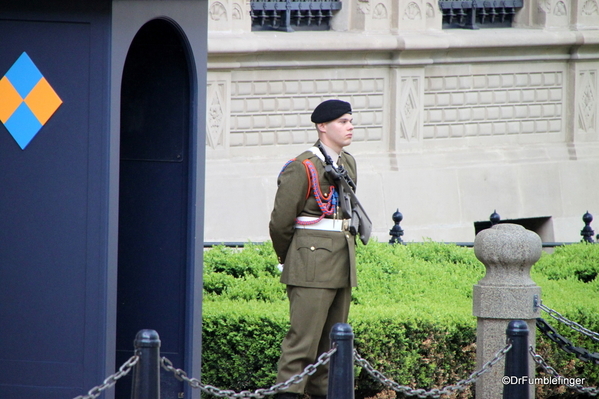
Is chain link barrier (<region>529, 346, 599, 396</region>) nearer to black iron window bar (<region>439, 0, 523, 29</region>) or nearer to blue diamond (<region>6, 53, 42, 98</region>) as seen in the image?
blue diamond (<region>6, 53, 42, 98</region>)

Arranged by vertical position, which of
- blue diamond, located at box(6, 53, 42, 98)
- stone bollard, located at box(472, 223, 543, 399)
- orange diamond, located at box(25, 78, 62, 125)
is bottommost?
stone bollard, located at box(472, 223, 543, 399)

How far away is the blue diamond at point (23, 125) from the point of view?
5.77 metres

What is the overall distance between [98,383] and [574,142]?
464 inches

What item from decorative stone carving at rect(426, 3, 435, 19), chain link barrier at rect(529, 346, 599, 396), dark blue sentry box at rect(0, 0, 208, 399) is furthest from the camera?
decorative stone carving at rect(426, 3, 435, 19)

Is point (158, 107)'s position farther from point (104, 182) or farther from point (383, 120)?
point (383, 120)

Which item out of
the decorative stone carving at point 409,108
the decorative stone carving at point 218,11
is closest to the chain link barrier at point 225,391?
the decorative stone carving at point 218,11

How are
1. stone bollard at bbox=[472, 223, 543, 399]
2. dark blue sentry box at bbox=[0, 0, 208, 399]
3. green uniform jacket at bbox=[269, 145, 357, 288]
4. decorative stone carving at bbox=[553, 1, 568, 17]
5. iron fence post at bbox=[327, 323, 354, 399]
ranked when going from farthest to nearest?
decorative stone carving at bbox=[553, 1, 568, 17] → stone bollard at bbox=[472, 223, 543, 399] → green uniform jacket at bbox=[269, 145, 357, 288] → dark blue sentry box at bbox=[0, 0, 208, 399] → iron fence post at bbox=[327, 323, 354, 399]

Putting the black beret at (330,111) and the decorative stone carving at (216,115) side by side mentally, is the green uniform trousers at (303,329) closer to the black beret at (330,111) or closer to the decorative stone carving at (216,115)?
the black beret at (330,111)

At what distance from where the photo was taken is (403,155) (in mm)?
14922

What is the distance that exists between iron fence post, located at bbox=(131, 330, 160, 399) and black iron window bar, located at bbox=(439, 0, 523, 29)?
436 inches

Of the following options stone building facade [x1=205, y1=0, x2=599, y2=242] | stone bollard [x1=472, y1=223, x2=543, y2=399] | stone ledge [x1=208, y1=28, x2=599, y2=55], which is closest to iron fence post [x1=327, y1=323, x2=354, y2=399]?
stone bollard [x1=472, y1=223, x2=543, y2=399]

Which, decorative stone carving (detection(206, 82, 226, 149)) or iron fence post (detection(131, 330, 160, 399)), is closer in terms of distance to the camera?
iron fence post (detection(131, 330, 160, 399))

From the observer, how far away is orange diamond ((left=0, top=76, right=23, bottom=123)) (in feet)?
18.9

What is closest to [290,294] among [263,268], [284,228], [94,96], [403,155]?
[284,228]
